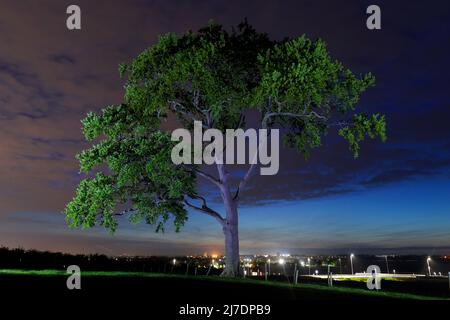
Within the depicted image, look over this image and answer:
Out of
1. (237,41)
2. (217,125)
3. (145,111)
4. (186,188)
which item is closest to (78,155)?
(145,111)

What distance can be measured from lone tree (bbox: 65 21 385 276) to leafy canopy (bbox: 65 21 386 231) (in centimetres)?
7

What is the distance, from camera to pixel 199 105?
122 ft

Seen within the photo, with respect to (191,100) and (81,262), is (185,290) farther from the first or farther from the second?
(81,262)

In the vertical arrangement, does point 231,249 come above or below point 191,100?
below

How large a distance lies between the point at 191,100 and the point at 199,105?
0.75 metres

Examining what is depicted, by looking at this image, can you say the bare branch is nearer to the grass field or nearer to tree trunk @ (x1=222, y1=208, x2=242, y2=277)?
tree trunk @ (x1=222, y1=208, x2=242, y2=277)

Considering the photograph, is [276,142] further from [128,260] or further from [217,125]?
[128,260]

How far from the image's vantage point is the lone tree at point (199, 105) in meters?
31.5

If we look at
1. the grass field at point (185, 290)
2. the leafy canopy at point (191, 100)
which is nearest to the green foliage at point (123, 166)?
the leafy canopy at point (191, 100)

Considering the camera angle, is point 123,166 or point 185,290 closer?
point 185,290

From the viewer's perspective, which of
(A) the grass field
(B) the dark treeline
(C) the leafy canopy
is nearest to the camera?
(A) the grass field

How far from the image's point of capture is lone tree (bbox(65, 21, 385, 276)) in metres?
31.5

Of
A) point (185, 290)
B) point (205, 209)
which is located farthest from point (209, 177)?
point (185, 290)

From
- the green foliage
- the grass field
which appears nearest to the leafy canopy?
the green foliage
